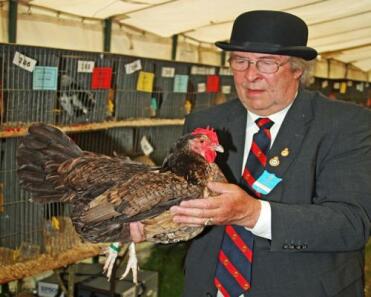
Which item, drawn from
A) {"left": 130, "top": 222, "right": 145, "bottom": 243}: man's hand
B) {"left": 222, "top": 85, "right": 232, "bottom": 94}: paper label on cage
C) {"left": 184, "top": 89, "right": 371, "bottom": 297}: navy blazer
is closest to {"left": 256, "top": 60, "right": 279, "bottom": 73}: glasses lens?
{"left": 184, "top": 89, "right": 371, "bottom": 297}: navy blazer

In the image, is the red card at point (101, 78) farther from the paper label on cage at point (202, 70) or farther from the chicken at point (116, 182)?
the chicken at point (116, 182)

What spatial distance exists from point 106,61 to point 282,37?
2382 millimetres

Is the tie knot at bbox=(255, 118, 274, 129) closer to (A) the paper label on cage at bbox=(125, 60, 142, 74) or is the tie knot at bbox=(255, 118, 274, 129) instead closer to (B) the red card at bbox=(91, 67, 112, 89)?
(B) the red card at bbox=(91, 67, 112, 89)

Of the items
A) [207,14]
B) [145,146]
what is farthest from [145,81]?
[207,14]

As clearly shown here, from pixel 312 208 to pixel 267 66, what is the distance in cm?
56

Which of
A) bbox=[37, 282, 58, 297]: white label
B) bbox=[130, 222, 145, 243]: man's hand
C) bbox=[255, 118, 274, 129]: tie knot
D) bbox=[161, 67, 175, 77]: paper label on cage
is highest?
bbox=[161, 67, 175, 77]: paper label on cage

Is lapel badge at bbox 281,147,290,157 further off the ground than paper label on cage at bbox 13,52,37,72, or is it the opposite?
paper label on cage at bbox 13,52,37,72

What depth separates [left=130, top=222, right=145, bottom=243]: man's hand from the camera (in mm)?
1531

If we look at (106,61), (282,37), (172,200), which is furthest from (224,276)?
(106,61)

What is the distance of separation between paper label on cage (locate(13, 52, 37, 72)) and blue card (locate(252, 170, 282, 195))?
205 centimetres

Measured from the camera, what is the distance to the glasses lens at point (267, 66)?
1683mm

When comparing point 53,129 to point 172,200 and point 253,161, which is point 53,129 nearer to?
point 172,200

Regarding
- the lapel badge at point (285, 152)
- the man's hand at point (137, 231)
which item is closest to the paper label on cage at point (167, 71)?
the lapel badge at point (285, 152)

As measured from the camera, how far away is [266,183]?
163cm
